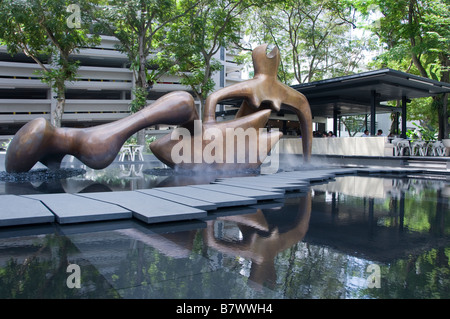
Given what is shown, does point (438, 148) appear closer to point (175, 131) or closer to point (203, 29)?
point (203, 29)

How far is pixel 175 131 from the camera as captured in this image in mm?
9516

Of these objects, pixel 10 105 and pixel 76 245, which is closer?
pixel 76 245

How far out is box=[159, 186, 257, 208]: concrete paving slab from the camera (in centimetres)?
502

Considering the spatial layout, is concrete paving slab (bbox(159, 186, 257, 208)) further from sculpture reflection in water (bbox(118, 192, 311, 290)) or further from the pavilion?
the pavilion

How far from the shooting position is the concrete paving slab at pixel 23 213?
3693 mm

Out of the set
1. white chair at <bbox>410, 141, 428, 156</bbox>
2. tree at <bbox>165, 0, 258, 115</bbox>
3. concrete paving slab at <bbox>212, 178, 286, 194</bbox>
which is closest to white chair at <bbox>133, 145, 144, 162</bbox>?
tree at <bbox>165, 0, 258, 115</bbox>

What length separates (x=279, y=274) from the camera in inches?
97.8

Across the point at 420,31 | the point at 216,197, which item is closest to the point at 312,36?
the point at 420,31

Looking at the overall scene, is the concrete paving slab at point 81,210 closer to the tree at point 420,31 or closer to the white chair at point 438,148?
the tree at point 420,31

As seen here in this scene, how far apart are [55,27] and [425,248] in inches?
614

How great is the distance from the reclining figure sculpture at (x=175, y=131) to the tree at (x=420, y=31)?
794 cm

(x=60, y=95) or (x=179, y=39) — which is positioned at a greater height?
(x=179, y=39)
